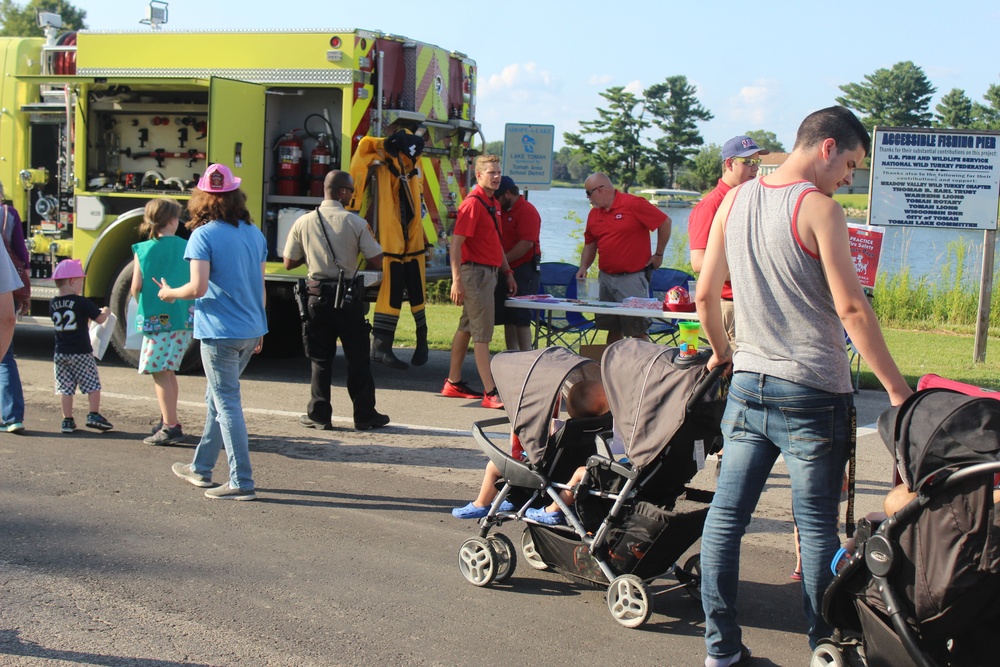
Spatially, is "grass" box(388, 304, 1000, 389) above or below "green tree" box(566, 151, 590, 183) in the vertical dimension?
below

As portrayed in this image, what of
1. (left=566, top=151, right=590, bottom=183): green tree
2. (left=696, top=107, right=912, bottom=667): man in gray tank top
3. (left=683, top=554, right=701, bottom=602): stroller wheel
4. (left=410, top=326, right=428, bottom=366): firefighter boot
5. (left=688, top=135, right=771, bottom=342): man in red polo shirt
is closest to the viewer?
(left=696, top=107, right=912, bottom=667): man in gray tank top

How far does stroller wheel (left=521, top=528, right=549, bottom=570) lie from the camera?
5156 millimetres

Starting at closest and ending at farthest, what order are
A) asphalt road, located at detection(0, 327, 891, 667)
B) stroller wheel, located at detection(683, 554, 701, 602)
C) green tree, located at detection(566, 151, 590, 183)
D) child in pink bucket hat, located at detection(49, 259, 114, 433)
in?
asphalt road, located at detection(0, 327, 891, 667)
stroller wheel, located at detection(683, 554, 701, 602)
child in pink bucket hat, located at detection(49, 259, 114, 433)
green tree, located at detection(566, 151, 590, 183)

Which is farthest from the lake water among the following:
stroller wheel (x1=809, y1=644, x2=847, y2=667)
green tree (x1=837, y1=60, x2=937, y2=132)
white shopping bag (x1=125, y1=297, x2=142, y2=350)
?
green tree (x1=837, y1=60, x2=937, y2=132)

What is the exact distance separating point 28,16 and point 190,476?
61.4 meters

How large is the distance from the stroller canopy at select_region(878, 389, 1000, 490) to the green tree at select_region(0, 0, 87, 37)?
6144 centimetres

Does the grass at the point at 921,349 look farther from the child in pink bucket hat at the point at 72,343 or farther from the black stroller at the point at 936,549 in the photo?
the black stroller at the point at 936,549

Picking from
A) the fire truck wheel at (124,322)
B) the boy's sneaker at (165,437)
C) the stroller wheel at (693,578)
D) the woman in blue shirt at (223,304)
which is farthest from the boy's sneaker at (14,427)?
the stroller wheel at (693,578)

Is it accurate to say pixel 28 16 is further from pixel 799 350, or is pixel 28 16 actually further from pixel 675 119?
pixel 799 350

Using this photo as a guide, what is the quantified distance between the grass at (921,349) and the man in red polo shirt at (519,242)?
151 centimetres

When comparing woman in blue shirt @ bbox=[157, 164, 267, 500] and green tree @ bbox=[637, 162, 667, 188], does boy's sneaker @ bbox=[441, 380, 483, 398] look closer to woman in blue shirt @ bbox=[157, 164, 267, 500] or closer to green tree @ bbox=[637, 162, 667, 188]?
woman in blue shirt @ bbox=[157, 164, 267, 500]

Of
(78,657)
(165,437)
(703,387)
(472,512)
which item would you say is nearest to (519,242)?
(165,437)

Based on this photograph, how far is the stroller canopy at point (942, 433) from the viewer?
3.28 m

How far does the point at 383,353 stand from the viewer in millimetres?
9422
